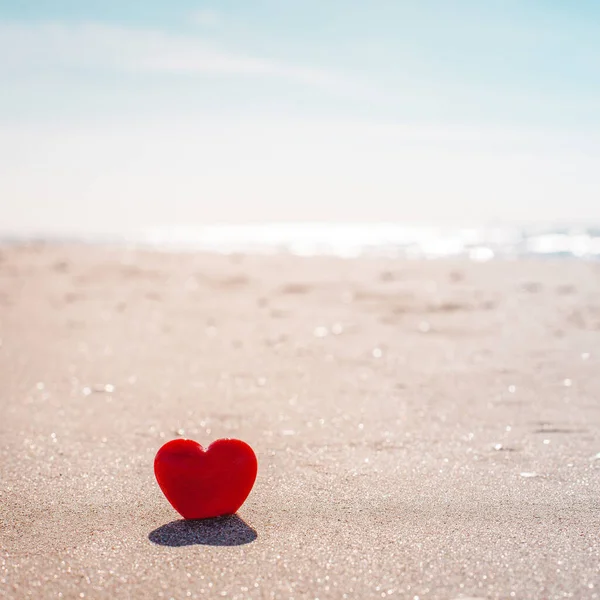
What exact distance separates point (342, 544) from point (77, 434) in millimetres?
1366

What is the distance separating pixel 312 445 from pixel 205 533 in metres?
0.87

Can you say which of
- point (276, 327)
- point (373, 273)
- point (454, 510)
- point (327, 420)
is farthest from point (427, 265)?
point (454, 510)

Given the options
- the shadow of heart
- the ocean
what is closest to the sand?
the shadow of heart

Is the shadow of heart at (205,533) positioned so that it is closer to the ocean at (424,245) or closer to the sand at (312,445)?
the sand at (312,445)

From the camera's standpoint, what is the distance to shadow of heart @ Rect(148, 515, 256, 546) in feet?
6.23

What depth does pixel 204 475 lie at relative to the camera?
1.99 meters

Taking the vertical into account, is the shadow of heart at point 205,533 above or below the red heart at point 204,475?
below

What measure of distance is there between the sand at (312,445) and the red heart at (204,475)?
0.18 ft

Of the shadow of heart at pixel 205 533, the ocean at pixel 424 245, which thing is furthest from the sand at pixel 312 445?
the ocean at pixel 424 245

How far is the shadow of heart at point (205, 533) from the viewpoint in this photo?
190 centimetres

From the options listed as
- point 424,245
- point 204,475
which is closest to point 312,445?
point 204,475

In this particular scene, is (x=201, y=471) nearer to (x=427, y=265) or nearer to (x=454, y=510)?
(x=454, y=510)

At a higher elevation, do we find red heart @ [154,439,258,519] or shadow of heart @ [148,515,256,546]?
red heart @ [154,439,258,519]

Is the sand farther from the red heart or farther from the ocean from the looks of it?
the ocean
